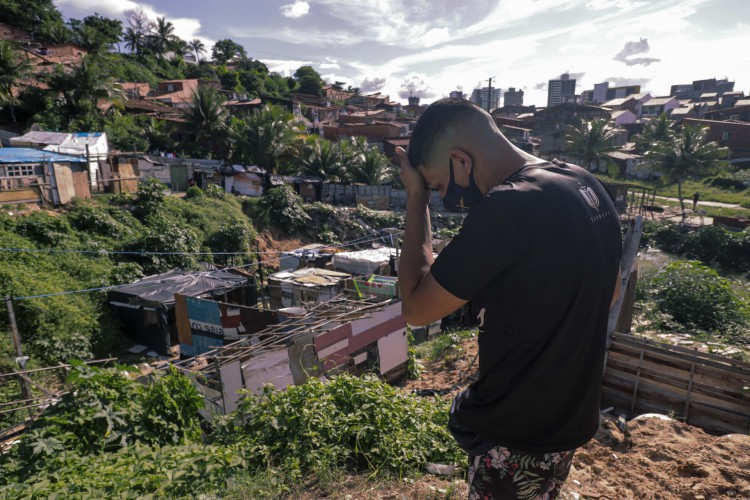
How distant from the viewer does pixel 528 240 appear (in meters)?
1.23

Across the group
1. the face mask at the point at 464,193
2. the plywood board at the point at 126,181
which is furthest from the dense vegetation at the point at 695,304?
the plywood board at the point at 126,181

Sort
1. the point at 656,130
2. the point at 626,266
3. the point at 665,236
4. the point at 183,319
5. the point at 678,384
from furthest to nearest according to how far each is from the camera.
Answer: the point at 656,130
the point at 665,236
the point at 183,319
the point at 626,266
the point at 678,384

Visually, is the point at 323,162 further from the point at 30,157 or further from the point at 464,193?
the point at 464,193

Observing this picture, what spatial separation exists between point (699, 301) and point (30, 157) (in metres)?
21.8

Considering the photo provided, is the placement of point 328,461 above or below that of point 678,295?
above

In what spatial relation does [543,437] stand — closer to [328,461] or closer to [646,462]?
[328,461]

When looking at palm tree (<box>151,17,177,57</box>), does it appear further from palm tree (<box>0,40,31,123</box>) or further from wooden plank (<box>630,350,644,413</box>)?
wooden plank (<box>630,350,644,413</box>)

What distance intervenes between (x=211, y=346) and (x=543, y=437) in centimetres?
899

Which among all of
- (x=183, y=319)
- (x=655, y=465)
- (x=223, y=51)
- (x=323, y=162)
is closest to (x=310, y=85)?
(x=223, y=51)

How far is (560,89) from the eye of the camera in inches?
3391

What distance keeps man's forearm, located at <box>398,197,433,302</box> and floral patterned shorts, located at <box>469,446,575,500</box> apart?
2.05 feet

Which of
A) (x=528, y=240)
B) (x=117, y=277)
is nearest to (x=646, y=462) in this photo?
(x=528, y=240)

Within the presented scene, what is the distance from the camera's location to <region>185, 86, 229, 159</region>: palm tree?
86.2 ft

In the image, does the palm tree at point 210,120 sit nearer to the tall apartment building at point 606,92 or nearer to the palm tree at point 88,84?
the palm tree at point 88,84
